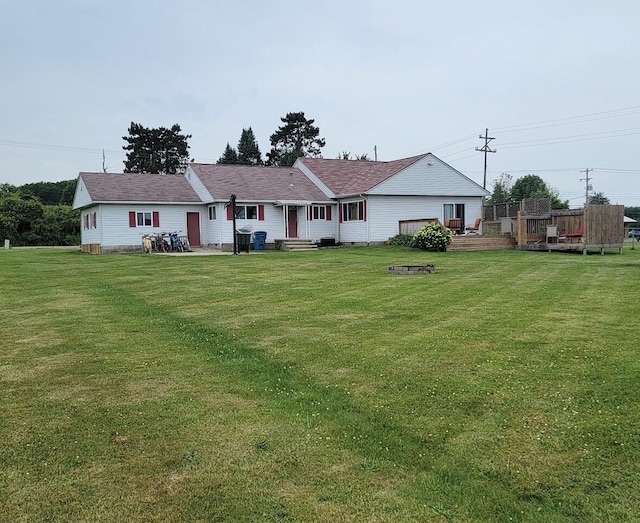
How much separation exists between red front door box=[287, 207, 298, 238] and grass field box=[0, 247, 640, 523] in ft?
72.9

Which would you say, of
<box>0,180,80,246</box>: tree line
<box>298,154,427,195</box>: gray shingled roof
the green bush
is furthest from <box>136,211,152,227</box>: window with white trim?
<box>0,180,80,246</box>: tree line

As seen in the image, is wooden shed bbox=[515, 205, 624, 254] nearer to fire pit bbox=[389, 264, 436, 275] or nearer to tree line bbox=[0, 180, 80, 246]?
fire pit bbox=[389, 264, 436, 275]

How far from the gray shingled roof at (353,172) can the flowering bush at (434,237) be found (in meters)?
4.84

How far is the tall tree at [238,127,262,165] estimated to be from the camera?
6875 centimetres

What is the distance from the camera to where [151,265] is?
1886 cm

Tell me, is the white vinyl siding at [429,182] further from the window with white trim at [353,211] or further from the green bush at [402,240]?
the green bush at [402,240]

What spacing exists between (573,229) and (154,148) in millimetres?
51869

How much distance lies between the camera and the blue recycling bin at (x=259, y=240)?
1146 inches

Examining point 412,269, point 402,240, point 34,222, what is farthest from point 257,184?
point 34,222

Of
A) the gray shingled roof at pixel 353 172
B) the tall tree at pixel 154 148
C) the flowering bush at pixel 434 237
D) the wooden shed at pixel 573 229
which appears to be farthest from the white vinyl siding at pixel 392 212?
the tall tree at pixel 154 148

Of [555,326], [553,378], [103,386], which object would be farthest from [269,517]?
[555,326]

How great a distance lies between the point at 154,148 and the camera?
65500 millimetres

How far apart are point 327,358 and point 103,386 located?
2.19 m

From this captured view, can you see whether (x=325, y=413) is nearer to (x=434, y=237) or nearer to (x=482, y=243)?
(x=434, y=237)
